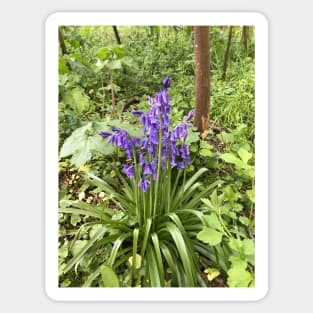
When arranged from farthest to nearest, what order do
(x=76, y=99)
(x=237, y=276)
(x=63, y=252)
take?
(x=76, y=99) < (x=63, y=252) < (x=237, y=276)

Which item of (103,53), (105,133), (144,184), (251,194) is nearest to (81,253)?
(144,184)

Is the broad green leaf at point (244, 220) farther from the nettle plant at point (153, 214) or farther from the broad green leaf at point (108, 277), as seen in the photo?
the broad green leaf at point (108, 277)

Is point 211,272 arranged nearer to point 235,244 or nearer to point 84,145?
point 235,244

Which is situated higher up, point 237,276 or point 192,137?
point 192,137

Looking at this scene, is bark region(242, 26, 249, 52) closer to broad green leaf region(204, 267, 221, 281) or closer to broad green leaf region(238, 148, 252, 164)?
broad green leaf region(238, 148, 252, 164)
